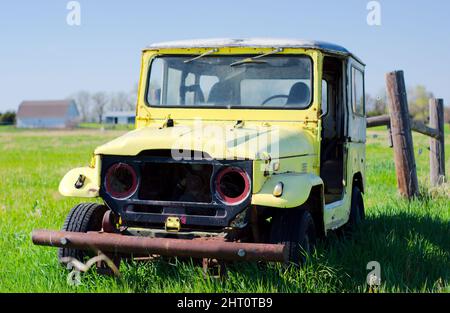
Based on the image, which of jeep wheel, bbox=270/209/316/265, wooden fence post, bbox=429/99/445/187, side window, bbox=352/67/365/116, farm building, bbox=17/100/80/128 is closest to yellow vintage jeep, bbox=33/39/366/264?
jeep wheel, bbox=270/209/316/265

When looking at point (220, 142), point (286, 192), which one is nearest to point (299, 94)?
point (220, 142)

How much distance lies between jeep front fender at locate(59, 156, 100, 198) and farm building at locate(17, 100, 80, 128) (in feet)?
354

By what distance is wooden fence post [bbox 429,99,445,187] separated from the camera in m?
12.4

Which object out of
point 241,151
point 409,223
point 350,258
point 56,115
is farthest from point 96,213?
point 56,115

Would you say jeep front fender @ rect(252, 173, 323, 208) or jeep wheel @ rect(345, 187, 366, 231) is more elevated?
jeep front fender @ rect(252, 173, 323, 208)

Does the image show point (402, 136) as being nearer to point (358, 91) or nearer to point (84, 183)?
point (358, 91)

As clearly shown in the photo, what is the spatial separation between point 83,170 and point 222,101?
61.4 inches

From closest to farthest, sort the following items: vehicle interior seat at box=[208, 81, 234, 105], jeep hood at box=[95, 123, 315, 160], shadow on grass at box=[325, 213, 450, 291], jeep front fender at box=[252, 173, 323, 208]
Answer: jeep front fender at box=[252, 173, 323, 208] < jeep hood at box=[95, 123, 315, 160] < shadow on grass at box=[325, 213, 450, 291] < vehicle interior seat at box=[208, 81, 234, 105]

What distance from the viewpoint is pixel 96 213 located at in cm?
615

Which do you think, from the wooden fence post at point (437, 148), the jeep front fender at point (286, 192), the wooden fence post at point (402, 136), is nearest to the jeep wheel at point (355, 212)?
the jeep front fender at point (286, 192)

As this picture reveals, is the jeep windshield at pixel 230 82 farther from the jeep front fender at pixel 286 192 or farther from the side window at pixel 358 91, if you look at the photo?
the side window at pixel 358 91

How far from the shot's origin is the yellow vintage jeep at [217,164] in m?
5.38

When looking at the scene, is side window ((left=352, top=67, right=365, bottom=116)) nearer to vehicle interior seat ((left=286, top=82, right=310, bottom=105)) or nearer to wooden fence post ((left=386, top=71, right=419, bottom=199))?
vehicle interior seat ((left=286, top=82, right=310, bottom=105))

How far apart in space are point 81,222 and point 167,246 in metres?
1.14
